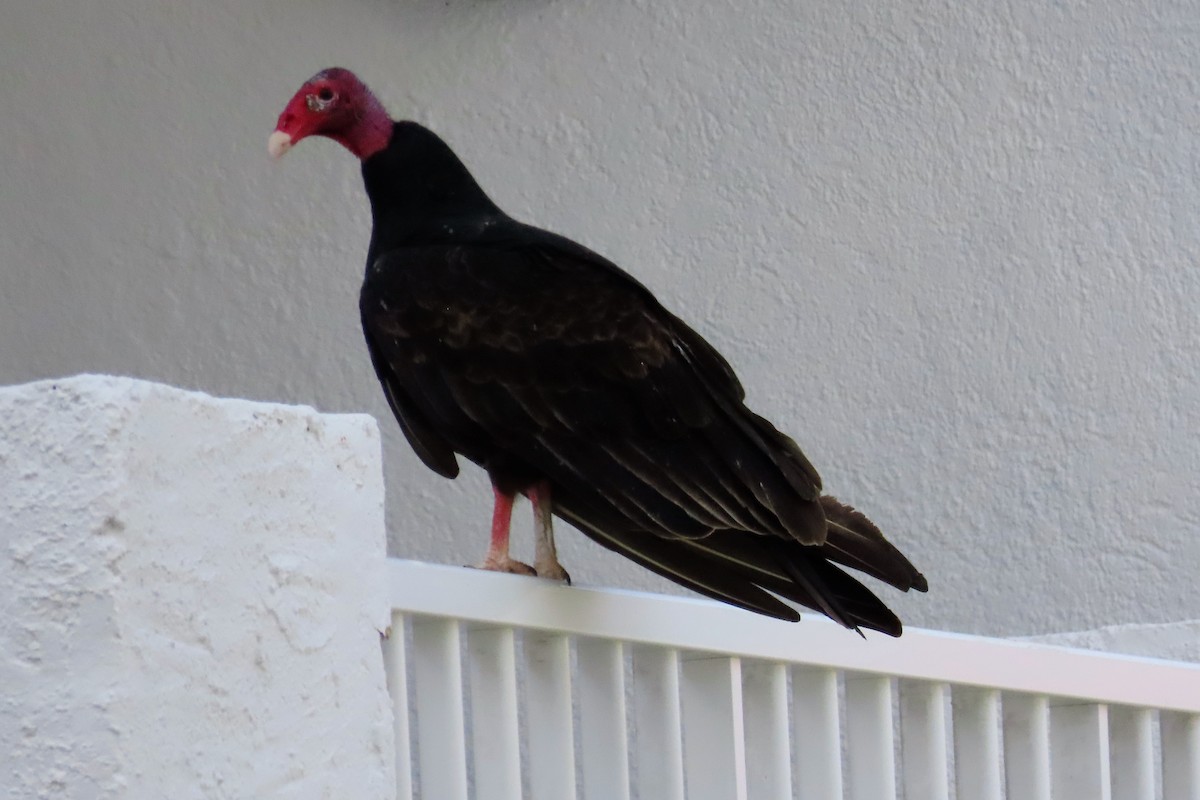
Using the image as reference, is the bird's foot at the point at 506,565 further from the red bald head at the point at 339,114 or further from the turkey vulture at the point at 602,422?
the red bald head at the point at 339,114

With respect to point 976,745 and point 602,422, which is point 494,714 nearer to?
point 602,422

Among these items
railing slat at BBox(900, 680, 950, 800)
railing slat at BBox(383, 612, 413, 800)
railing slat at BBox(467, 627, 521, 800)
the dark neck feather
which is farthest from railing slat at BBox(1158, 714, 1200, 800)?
the dark neck feather

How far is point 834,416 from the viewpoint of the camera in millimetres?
2531

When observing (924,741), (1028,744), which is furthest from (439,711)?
(1028,744)

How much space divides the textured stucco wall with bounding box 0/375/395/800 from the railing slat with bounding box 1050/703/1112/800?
33.2 inches

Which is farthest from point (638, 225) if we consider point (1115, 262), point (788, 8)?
point (1115, 262)

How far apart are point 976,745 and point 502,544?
1.78ft

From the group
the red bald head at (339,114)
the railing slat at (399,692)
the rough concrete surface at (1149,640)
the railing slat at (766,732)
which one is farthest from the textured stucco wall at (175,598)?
the rough concrete surface at (1149,640)

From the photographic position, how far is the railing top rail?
135 centimetres

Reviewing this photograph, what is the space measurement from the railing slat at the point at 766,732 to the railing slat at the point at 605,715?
5.2 inches

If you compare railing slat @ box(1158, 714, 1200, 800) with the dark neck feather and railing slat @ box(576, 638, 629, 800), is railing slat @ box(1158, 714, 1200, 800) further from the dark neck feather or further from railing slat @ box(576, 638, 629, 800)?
the dark neck feather

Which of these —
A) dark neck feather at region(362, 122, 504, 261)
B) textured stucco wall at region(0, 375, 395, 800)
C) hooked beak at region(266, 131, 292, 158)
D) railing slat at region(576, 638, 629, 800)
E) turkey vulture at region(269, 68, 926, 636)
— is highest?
hooked beak at region(266, 131, 292, 158)

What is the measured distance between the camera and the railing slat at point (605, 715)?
4.66 ft

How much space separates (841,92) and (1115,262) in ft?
1.78
